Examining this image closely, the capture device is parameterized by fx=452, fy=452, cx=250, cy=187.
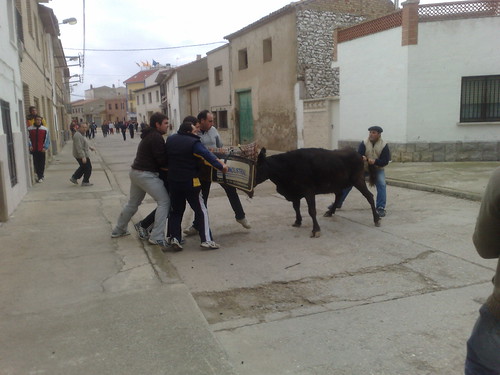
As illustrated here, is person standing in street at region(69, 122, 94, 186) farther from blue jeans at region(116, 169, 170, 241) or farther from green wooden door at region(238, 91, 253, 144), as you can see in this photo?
green wooden door at region(238, 91, 253, 144)

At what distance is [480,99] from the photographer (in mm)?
13664

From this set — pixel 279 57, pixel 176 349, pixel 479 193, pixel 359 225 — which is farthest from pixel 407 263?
pixel 279 57

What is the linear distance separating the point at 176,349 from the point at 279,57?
18819 millimetres

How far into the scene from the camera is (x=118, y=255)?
18.1ft

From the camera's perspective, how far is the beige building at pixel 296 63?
751 inches

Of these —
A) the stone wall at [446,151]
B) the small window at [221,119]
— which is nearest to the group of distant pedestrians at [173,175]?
the stone wall at [446,151]

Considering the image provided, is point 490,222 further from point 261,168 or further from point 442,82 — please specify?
point 442,82

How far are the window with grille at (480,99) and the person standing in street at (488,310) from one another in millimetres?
13317

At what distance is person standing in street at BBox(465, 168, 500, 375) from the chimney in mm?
12965

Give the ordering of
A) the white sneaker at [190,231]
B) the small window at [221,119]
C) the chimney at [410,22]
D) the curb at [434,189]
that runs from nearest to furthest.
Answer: the white sneaker at [190,231], the curb at [434,189], the chimney at [410,22], the small window at [221,119]

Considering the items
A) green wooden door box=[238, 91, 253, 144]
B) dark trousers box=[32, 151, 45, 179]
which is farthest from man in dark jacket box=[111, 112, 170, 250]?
green wooden door box=[238, 91, 253, 144]

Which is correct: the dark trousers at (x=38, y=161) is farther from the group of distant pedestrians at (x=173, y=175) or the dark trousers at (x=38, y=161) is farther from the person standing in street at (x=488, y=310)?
the person standing in street at (x=488, y=310)

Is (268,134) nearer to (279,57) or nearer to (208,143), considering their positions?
(279,57)

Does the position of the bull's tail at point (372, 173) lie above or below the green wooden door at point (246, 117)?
below
